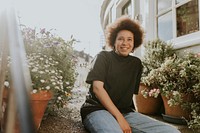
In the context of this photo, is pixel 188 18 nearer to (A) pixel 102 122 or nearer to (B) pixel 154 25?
(B) pixel 154 25

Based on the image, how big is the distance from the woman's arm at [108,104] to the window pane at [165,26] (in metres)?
2.17

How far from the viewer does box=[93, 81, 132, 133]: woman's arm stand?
71.0 inches

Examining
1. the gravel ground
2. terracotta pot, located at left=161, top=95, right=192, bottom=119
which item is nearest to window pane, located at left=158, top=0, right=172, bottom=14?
terracotta pot, located at left=161, top=95, right=192, bottom=119

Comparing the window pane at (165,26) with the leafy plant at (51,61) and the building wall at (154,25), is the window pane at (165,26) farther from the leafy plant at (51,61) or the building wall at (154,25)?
the leafy plant at (51,61)

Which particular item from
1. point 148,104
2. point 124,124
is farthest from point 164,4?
point 124,124

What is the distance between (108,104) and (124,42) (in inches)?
22.2

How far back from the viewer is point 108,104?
1833 millimetres

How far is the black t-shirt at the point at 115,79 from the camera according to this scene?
1961 mm

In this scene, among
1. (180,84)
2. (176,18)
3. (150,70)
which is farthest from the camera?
(176,18)

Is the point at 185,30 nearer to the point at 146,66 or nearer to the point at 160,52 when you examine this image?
the point at 160,52

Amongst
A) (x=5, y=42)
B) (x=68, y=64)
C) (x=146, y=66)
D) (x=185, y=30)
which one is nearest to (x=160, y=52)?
(x=146, y=66)

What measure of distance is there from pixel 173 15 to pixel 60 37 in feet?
5.72

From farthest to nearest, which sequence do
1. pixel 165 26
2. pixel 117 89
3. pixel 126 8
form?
pixel 126 8 < pixel 165 26 < pixel 117 89

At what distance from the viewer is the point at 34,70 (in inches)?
78.7
